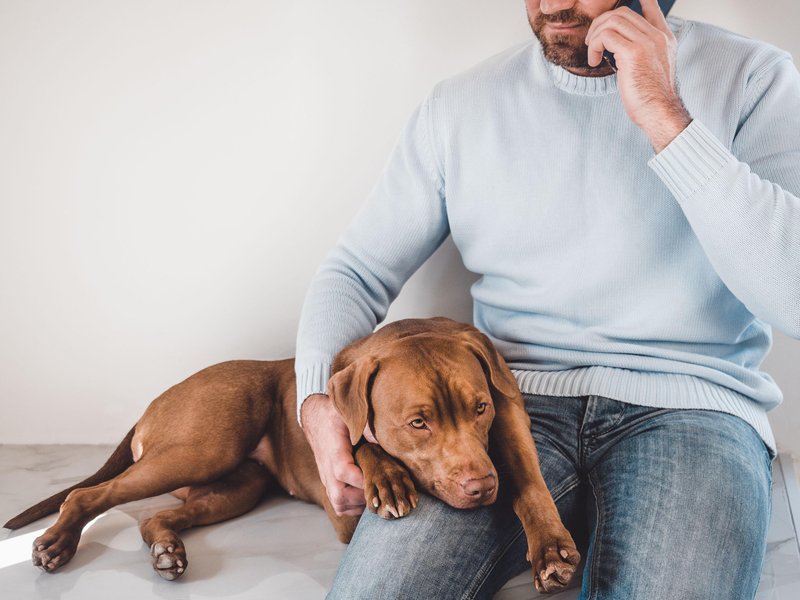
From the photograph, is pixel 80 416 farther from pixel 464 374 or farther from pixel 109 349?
pixel 464 374

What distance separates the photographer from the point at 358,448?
176 cm

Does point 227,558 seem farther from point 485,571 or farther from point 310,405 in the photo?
point 485,571

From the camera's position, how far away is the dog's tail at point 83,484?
2.21m

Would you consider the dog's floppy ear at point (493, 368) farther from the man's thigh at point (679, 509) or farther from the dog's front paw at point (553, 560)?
the dog's front paw at point (553, 560)

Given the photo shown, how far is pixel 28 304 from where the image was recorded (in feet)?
9.05

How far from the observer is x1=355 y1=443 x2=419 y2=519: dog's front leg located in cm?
158

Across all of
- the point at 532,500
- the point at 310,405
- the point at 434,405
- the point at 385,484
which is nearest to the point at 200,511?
the point at 310,405

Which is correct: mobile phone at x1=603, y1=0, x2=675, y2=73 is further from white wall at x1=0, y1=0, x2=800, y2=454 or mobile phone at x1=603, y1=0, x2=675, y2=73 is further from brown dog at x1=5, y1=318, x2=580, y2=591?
brown dog at x1=5, y1=318, x2=580, y2=591

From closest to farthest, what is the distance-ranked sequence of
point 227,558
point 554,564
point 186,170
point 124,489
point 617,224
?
point 554,564, point 617,224, point 227,558, point 124,489, point 186,170

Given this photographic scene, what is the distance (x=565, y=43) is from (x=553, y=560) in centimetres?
119

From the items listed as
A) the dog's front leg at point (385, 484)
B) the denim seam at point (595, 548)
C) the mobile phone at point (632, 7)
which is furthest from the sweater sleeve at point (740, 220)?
the dog's front leg at point (385, 484)

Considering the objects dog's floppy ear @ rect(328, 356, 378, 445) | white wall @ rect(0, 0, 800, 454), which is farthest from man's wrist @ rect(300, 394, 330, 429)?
white wall @ rect(0, 0, 800, 454)

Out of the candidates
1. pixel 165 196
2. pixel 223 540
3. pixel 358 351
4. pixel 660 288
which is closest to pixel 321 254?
pixel 165 196

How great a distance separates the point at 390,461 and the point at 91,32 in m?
1.74
